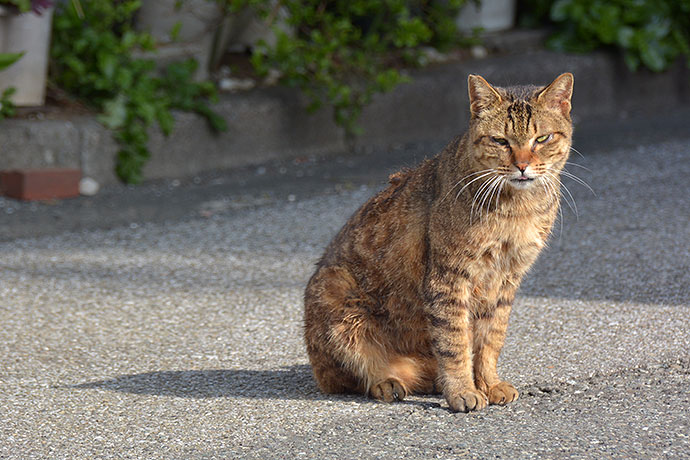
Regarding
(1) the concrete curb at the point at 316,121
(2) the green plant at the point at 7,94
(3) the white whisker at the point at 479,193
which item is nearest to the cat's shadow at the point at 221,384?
(3) the white whisker at the point at 479,193

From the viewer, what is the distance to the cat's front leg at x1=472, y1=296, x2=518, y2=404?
3.45 meters

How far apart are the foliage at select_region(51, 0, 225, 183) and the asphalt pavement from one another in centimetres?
41

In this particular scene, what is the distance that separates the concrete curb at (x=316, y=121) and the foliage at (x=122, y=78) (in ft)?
0.38

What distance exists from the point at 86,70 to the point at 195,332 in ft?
10.6

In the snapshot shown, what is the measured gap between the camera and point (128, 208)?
6293mm

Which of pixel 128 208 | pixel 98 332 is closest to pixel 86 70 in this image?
pixel 128 208

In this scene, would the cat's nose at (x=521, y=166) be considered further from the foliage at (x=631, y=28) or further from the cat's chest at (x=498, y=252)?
the foliage at (x=631, y=28)

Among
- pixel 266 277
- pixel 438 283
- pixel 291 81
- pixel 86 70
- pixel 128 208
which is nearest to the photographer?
pixel 438 283

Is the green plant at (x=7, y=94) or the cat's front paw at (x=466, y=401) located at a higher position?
the cat's front paw at (x=466, y=401)

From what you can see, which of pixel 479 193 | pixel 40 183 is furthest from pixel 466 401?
pixel 40 183

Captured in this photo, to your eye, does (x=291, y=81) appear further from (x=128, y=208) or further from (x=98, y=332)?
(x=98, y=332)

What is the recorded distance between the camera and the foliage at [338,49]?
727 centimetres

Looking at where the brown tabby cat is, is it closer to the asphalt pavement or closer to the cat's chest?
the cat's chest

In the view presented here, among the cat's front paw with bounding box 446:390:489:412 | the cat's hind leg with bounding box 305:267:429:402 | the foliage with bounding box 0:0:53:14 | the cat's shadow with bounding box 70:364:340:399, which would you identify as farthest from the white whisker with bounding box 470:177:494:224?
the foliage with bounding box 0:0:53:14
